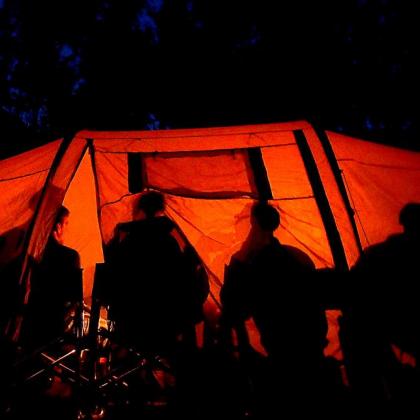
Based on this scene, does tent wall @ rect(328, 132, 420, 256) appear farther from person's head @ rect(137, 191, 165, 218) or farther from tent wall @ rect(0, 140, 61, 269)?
tent wall @ rect(0, 140, 61, 269)

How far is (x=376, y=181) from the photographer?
3.29 metres

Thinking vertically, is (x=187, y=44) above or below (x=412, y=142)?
above

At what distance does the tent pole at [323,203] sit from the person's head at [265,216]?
427 mm

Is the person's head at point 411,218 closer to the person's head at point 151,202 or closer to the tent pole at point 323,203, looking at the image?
the tent pole at point 323,203

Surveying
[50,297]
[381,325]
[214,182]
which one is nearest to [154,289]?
[50,297]

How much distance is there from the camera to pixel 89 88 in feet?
42.4

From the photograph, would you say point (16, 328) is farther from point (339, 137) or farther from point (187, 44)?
point (187, 44)

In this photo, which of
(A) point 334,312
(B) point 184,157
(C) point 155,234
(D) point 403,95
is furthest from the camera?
(D) point 403,95

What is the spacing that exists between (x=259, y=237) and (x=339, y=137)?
48.3 inches

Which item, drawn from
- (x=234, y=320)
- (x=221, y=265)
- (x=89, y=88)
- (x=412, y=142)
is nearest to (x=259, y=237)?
(x=221, y=265)

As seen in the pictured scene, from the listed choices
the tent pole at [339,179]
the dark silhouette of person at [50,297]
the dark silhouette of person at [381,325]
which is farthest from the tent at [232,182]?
the dark silhouette of person at [50,297]

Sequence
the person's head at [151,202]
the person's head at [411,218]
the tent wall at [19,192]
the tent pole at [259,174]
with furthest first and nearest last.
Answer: the tent pole at [259,174] < the person's head at [151,202] < the person's head at [411,218] < the tent wall at [19,192]

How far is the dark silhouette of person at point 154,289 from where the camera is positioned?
112 inches

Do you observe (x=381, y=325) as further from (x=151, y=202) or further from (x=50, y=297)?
(x=50, y=297)
